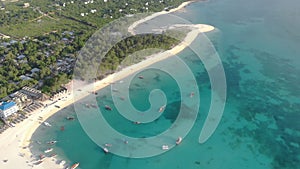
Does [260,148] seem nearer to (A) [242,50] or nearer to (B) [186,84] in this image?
(B) [186,84]

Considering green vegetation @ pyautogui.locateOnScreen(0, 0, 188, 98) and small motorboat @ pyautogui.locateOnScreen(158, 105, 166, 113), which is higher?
green vegetation @ pyautogui.locateOnScreen(0, 0, 188, 98)

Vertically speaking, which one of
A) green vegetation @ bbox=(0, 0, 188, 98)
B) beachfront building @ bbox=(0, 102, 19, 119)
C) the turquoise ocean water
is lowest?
the turquoise ocean water

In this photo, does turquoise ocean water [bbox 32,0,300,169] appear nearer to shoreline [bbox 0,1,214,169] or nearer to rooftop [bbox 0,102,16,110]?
shoreline [bbox 0,1,214,169]

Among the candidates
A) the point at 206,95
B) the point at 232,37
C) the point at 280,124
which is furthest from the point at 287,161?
the point at 232,37

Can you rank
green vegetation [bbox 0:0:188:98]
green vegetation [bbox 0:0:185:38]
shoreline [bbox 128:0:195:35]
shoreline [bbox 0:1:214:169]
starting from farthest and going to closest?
shoreline [bbox 128:0:195:35]
green vegetation [bbox 0:0:185:38]
green vegetation [bbox 0:0:188:98]
shoreline [bbox 0:1:214:169]

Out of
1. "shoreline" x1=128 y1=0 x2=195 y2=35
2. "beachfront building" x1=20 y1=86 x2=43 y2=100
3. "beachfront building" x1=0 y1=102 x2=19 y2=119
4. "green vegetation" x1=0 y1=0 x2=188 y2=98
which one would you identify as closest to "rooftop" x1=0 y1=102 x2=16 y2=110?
"beachfront building" x1=0 y1=102 x2=19 y2=119

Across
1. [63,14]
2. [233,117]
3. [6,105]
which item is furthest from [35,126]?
[63,14]

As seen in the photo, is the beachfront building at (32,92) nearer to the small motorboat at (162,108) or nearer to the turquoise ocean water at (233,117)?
the turquoise ocean water at (233,117)

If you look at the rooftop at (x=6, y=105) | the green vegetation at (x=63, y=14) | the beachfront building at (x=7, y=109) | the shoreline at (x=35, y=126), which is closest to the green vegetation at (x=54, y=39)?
the green vegetation at (x=63, y=14)
